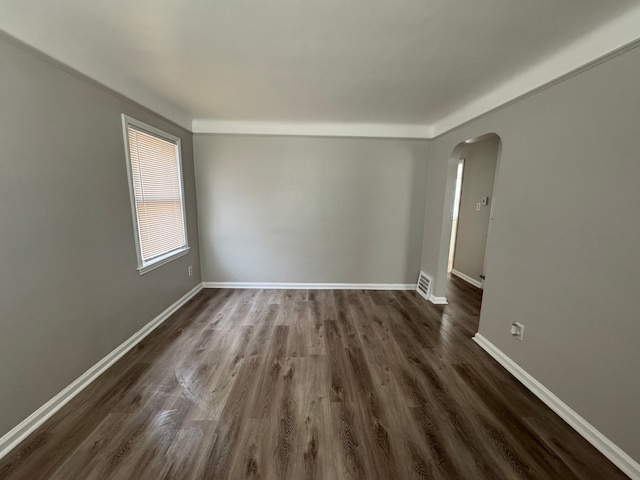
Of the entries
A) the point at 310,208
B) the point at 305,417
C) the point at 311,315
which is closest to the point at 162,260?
the point at 311,315

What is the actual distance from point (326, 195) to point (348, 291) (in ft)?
5.09

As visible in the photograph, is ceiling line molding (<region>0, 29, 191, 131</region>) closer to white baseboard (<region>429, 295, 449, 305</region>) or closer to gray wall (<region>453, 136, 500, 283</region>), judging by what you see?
gray wall (<region>453, 136, 500, 283</region>)

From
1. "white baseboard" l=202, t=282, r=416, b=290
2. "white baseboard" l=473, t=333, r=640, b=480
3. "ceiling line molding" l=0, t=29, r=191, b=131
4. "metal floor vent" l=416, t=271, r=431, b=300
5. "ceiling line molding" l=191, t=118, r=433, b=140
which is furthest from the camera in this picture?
"white baseboard" l=202, t=282, r=416, b=290

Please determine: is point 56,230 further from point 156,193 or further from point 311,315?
point 311,315

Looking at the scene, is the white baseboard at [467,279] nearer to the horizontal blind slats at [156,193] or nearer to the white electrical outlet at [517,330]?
the white electrical outlet at [517,330]

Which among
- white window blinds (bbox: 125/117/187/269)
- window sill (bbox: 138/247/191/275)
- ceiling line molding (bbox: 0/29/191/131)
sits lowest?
window sill (bbox: 138/247/191/275)

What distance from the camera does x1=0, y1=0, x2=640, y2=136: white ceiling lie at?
53.5 inches

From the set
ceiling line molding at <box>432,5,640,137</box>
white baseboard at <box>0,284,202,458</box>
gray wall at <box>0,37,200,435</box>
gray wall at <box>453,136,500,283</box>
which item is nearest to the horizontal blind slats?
gray wall at <box>0,37,200,435</box>

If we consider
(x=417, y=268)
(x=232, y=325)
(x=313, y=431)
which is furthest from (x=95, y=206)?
(x=417, y=268)

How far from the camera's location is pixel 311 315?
3.12 metres

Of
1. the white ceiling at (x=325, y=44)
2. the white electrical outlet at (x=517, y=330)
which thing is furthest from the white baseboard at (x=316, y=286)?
the white ceiling at (x=325, y=44)

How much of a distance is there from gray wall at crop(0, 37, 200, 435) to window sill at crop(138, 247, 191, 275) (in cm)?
16

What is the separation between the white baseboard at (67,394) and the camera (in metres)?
1.43

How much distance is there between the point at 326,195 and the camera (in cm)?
377
